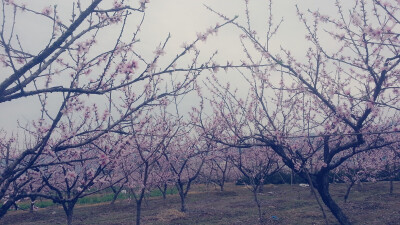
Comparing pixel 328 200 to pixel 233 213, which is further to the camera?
pixel 233 213

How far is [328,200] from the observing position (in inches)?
239

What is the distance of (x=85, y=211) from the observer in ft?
56.5

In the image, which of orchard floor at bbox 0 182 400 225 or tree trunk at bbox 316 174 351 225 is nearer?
tree trunk at bbox 316 174 351 225

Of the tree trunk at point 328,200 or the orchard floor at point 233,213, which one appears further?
the orchard floor at point 233,213

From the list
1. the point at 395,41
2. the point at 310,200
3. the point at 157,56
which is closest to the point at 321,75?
the point at 395,41

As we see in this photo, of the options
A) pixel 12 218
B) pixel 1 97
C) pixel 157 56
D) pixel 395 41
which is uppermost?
pixel 395 41

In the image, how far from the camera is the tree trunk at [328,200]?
19.9ft

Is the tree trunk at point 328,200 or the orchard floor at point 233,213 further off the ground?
the tree trunk at point 328,200

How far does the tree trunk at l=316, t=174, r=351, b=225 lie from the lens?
605cm

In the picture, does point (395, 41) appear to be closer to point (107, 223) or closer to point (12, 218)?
point (107, 223)

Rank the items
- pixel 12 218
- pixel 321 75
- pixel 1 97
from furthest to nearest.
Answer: pixel 12 218 → pixel 321 75 → pixel 1 97

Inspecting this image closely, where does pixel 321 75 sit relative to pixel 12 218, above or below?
above

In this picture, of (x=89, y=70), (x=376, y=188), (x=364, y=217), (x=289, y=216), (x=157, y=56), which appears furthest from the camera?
(x=376, y=188)

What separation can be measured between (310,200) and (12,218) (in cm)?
1458
